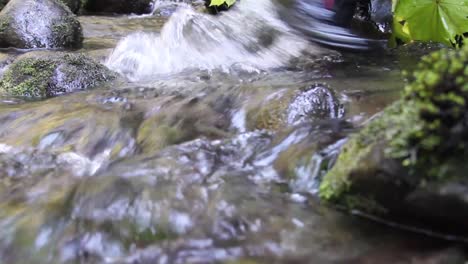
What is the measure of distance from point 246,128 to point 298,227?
1269mm

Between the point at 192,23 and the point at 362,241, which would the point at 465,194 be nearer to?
the point at 362,241

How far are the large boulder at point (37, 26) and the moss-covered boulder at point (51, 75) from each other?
149 cm

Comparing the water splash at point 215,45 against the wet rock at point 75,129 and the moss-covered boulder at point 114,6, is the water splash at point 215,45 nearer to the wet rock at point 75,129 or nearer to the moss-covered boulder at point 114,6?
the wet rock at point 75,129

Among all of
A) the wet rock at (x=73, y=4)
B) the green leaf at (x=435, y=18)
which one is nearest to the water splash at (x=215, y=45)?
the green leaf at (x=435, y=18)

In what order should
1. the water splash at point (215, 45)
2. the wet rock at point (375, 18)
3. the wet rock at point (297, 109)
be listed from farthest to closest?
1. the wet rock at point (375, 18)
2. the water splash at point (215, 45)
3. the wet rock at point (297, 109)

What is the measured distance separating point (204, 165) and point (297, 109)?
0.76m

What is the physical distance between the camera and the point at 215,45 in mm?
5477

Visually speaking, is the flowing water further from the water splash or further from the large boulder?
the large boulder

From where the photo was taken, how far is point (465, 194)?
1.61 m

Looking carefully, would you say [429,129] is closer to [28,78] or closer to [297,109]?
[297,109]

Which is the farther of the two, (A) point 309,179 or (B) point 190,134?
Answer: (B) point 190,134

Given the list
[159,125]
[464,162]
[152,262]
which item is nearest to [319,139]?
[464,162]

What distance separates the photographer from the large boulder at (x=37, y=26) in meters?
6.88

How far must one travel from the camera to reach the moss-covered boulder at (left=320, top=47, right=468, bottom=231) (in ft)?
5.26
